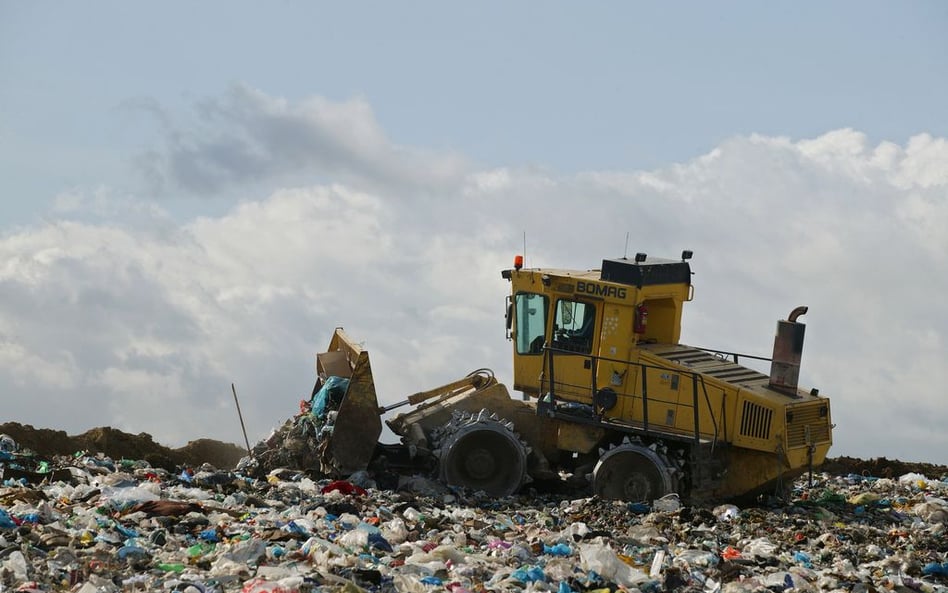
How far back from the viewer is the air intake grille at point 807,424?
13.4 meters

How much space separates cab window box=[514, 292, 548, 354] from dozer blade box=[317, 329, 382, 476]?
1.88m

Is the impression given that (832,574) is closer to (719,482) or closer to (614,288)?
(719,482)

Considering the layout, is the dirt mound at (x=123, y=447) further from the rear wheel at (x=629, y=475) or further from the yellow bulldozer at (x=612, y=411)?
the rear wheel at (x=629, y=475)

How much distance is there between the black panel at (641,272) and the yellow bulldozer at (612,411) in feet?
0.05

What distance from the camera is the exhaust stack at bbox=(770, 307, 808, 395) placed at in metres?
14.0

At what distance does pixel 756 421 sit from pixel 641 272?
6.95ft

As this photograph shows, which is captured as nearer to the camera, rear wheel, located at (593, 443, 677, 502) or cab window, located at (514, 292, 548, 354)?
rear wheel, located at (593, 443, 677, 502)

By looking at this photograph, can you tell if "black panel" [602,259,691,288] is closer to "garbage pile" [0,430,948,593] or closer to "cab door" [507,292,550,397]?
"cab door" [507,292,550,397]

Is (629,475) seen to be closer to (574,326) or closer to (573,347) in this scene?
(573,347)

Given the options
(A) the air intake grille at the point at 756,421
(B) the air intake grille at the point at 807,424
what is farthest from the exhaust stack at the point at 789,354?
(A) the air intake grille at the point at 756,421

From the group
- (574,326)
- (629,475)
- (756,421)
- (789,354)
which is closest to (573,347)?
(574,326)

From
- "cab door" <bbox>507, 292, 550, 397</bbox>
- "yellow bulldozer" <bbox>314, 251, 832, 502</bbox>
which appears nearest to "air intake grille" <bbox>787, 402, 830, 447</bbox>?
"yellow bulldozer" <bbox>314, 251, 832, 502</bbox>

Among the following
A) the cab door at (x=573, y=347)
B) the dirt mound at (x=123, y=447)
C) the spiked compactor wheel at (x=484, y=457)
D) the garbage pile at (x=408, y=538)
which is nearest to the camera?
the garbage pile at (x=408, y=538)

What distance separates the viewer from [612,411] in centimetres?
1405
